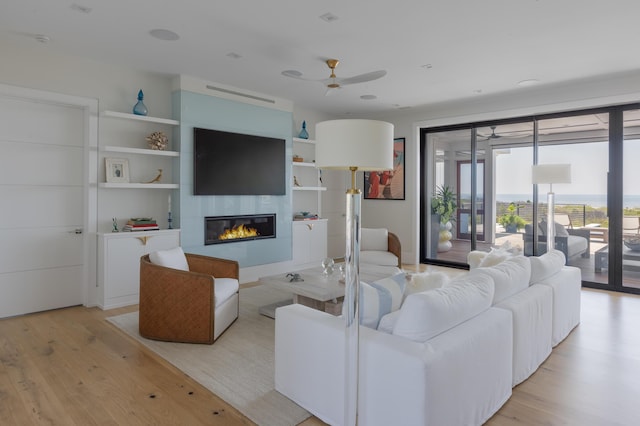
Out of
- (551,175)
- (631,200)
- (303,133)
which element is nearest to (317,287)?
(551,175)

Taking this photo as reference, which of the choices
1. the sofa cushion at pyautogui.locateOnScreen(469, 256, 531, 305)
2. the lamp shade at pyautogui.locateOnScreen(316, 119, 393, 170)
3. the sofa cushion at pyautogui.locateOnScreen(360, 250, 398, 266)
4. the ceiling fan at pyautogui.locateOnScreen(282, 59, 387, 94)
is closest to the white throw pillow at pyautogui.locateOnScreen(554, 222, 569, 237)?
the sofa cushion at pyautogui.locateOnScreen(360, 250, 398, 266)

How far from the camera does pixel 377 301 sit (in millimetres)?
2285

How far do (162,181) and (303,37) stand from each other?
276 cm

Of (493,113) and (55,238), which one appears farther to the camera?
(493,113)

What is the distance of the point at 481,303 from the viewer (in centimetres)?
238

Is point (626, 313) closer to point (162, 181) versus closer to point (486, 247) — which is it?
point (486, 247)

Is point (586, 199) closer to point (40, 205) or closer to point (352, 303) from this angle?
point (352, 303)

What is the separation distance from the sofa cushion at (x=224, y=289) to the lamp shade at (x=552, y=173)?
4.15 meters

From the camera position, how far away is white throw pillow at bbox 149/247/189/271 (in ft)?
12.1

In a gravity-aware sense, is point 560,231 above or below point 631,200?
below

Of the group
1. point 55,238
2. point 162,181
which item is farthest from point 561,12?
point 55,238

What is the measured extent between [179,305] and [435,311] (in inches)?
91.6

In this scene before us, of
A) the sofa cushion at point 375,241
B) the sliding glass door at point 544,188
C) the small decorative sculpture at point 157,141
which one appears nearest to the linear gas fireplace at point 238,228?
the small decorative sculpture at point 157,141

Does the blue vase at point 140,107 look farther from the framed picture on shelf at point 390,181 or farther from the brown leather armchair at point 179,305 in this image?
the framed picture on shelf at point 390,181
